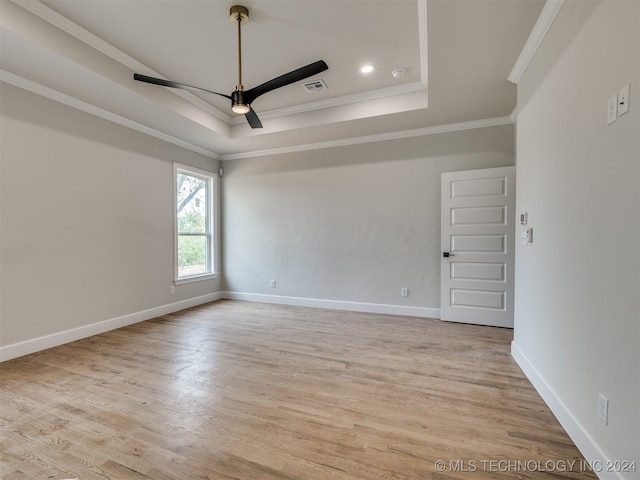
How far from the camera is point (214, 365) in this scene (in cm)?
271

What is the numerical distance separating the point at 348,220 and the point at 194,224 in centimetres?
268

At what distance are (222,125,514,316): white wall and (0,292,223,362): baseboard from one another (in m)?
1.24

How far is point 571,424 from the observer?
5.59 feet

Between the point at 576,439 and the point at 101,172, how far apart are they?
195 inches

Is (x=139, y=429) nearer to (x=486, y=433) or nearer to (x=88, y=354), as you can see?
(x=88, y=354)

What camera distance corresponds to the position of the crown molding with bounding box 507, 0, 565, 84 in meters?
1.96

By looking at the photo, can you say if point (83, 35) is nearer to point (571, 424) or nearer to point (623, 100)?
point (623, 100)

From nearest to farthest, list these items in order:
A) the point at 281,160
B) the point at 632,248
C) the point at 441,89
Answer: the point at 632,248
the point at 441,89
the point at 281,160

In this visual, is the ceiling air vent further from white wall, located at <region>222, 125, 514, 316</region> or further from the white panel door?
the white panel door

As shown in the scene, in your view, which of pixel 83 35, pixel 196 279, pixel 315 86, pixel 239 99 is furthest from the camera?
pixel 196 279

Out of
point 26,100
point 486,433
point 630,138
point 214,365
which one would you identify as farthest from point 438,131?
point 26,100

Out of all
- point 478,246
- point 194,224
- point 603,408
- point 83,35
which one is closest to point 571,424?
point 603,408

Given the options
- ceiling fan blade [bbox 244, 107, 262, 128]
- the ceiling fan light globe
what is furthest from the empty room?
ceiling fan blade [bbox 244, 107, 262, 128]

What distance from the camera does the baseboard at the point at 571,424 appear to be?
141 centimetres
